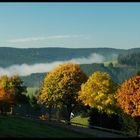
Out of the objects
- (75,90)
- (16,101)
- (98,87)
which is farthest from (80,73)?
(16,101)

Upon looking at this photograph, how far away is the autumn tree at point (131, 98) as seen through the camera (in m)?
92.2

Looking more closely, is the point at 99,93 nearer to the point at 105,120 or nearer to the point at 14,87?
the point at 105,120

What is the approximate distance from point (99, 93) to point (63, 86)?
14594 mm

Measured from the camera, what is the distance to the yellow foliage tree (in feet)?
338

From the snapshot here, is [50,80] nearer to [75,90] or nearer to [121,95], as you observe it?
[75,90]

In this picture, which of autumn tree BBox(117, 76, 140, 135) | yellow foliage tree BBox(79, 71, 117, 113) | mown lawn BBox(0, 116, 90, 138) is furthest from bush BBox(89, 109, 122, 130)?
mown lawn BBox(0, 116, 90, 138)

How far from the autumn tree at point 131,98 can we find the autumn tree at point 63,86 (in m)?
22.3

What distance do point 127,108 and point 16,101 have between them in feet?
174

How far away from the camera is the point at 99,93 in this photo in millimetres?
105438

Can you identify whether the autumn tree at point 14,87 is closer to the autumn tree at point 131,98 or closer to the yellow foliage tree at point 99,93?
the yellow foliage tree at point 99,93

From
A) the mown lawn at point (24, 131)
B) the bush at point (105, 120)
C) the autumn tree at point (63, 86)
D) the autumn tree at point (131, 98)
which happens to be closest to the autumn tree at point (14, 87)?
the autumn tree at point (63, 86)

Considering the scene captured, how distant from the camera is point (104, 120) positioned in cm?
10738

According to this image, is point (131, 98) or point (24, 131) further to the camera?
point (131, 98)

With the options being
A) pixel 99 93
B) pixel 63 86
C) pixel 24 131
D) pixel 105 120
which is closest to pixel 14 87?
pixel 63 86
